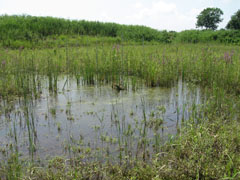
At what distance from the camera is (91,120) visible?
342 centimetres

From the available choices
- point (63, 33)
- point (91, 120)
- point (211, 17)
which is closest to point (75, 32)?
point (63, 33)

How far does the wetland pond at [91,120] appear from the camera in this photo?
2684mm

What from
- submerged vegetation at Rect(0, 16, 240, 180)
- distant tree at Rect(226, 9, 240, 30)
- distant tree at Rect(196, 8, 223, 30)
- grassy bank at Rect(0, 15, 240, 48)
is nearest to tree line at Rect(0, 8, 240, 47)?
grassy bank at Rect(0, 15, 240, 48)

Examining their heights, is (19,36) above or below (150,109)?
above

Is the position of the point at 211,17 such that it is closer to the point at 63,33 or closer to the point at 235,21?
the point at 235,21

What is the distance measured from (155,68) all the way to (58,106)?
248cm

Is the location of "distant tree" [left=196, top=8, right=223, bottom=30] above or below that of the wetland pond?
above

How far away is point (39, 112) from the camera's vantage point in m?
3.74

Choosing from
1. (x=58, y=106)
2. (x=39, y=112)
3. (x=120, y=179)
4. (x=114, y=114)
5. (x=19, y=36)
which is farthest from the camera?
(x=19, y=36)

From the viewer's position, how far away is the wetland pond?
2.68m

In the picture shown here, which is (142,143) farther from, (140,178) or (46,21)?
(46,21)

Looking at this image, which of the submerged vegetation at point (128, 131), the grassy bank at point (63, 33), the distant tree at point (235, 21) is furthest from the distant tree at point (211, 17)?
the submerged vegetation at point (128, 131)

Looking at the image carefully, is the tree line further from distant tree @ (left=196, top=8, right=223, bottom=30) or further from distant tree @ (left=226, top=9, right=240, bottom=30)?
distant tree @ (left=196, top=8, right=223, bottom=30)

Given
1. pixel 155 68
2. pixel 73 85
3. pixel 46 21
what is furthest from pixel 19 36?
pixel 155 68
